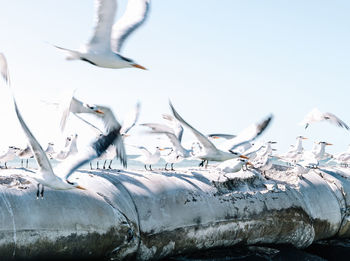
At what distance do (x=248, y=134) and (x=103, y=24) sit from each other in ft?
15.1

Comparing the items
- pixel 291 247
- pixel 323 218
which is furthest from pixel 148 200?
pixel 323 218

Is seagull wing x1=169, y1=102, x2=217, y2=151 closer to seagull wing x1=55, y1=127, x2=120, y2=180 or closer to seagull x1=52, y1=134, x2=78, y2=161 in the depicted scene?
seagull wing x1=55, y1=127, x2=120, y2=180

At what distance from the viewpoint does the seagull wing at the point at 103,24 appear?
6.93 m

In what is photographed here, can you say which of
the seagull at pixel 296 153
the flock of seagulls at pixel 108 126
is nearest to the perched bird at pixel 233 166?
the flock of seagulls at pixel 108 126

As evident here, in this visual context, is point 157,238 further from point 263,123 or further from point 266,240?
point 263,123

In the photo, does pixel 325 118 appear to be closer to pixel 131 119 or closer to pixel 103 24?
pixel 131 119

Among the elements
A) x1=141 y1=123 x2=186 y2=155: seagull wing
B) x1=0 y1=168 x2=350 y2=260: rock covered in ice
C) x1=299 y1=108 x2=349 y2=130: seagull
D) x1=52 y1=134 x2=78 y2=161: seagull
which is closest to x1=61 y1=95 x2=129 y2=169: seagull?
x1=0 y1=168 x2=350 y2=260: rock covered in ice

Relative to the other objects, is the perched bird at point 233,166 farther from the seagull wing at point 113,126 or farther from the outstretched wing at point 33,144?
the outstretched wing at point 33,144

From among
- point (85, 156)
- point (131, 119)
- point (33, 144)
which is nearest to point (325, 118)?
point (131, 119)

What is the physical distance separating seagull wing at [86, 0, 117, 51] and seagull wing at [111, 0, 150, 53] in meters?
0.60

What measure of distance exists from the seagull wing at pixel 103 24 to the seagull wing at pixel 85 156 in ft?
4.02

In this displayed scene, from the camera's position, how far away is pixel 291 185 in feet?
33.3

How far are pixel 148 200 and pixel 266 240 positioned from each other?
2.62 meters

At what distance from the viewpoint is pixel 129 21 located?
26.7ft
